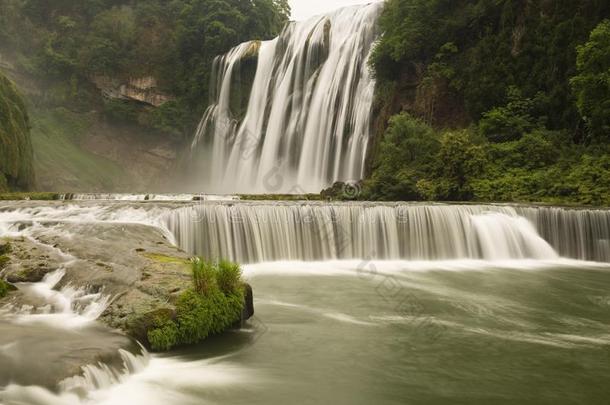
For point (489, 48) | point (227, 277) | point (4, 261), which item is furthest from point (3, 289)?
point (489, 48)

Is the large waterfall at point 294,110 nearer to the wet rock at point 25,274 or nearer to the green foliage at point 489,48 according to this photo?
the green foliage at point 489,48

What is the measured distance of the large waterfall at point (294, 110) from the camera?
106 ft

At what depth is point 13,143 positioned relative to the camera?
29125mm

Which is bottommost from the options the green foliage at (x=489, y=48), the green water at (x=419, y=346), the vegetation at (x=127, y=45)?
the green water at (x=419, y=346)

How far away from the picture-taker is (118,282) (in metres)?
6.83

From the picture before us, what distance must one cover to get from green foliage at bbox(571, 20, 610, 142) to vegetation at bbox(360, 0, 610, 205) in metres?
0.04

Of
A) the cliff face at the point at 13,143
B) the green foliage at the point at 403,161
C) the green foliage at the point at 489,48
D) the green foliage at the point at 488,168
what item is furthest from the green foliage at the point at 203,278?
the cliff face at the point at 13,143

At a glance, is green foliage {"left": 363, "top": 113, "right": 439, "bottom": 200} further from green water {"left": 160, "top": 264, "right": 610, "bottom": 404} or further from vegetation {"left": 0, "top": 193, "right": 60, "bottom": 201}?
vegetation {"left": 0, "top": 193, "right": 60, "bottom": 201}

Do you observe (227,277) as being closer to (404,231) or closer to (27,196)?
(404,231)

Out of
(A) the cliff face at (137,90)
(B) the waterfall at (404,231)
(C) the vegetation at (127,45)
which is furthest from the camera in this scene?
(A) the cliff face at (137,90)

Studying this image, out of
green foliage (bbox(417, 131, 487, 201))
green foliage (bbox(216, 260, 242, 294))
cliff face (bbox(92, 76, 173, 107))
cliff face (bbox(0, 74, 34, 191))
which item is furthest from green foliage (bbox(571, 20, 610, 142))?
cliff face (bbox(92, 76, 173, 107))

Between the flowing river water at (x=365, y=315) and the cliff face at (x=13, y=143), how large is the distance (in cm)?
1563

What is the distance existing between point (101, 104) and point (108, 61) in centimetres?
440

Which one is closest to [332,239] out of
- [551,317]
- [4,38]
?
[551,317]
